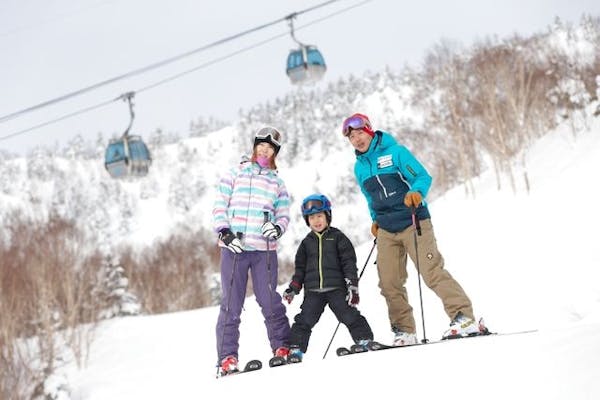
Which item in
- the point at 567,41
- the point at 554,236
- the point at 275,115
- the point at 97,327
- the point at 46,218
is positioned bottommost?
the point at 97,327

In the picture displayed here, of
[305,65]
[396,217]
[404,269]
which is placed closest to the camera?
[396,217]

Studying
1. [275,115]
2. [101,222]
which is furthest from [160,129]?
[101,222]

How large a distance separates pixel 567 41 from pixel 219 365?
90.8 ft

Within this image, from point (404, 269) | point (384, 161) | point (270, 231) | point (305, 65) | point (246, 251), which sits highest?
point (305, 65)

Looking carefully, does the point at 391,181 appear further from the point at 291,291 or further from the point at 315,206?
the point at 291,291

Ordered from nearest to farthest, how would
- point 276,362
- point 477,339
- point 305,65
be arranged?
point 477,339 → point 276,362 → point 305,65

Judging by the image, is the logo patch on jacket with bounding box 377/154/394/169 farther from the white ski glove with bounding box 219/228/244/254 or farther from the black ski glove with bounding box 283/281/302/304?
the white ski glove with bounding box 219/228/244/254

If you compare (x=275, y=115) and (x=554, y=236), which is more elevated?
(x=275, y=115)

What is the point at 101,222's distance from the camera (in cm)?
11762

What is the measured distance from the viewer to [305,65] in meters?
9.27

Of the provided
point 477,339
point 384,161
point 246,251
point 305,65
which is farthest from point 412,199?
point 305,65

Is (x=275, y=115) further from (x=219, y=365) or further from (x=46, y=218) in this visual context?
(x=219, y=365)

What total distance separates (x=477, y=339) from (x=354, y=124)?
6.03 ft

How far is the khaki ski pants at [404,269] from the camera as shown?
4055 millimetres
